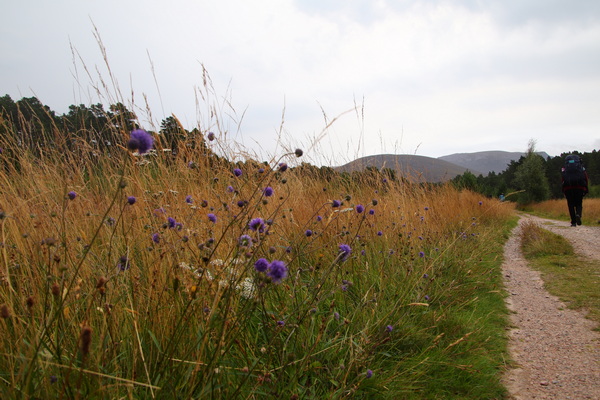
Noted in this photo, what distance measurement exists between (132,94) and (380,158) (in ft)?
13.8

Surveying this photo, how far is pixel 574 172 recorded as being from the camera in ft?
28.5

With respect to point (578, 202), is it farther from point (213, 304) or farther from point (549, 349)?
point (213, 304)

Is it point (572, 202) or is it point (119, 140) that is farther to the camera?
point (572, 202)

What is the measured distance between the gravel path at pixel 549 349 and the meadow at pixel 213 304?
12 centimetres

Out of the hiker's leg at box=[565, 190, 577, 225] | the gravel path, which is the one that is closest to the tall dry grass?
the gravel path

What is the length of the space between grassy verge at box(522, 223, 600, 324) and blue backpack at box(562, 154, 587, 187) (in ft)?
10.9

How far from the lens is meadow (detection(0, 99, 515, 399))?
1074 millimetres

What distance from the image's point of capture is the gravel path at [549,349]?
184cm

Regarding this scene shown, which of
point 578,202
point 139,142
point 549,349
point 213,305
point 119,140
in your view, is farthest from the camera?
point 578,202

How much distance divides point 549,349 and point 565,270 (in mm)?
2598

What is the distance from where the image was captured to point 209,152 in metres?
3.62

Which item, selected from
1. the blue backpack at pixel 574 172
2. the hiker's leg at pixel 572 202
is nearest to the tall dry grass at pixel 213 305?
the blue backpack at pixel 574 172

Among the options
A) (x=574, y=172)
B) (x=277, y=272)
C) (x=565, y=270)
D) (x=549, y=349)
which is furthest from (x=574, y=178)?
(x=277, y=272)

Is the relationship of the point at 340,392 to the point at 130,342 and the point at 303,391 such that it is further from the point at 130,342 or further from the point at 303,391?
the point at 130,342
